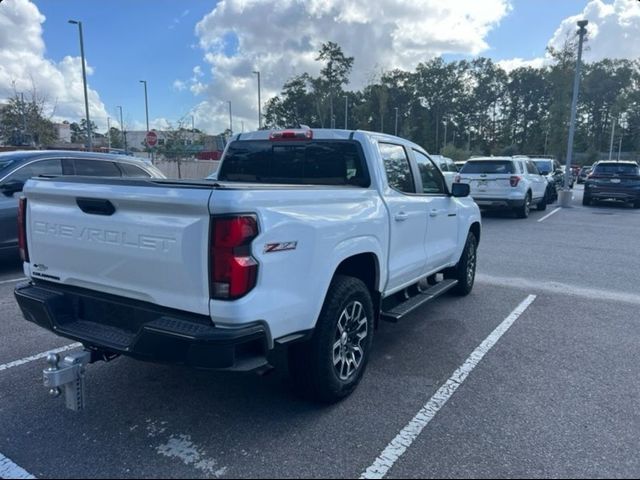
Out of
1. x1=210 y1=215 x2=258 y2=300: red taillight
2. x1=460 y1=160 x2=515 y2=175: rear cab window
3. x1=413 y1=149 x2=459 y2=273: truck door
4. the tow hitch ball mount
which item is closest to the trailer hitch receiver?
the tow hitch ball mount

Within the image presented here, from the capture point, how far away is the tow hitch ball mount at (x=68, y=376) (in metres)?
2.79

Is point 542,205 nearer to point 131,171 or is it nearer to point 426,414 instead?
point 131,171

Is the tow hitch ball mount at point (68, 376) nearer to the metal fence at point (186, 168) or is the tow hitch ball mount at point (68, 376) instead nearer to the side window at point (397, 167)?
the side window at point (397, 167)

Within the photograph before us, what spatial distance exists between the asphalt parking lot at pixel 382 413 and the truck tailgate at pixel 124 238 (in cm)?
90

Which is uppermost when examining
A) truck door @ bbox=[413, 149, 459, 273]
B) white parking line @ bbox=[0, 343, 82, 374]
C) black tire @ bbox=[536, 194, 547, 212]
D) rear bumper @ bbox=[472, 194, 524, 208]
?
truck door @ bbox=[413, 149, 459, 273]

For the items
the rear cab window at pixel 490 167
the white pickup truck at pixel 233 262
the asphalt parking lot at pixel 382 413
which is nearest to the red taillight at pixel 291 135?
the white pickup truck at pixel 233 262

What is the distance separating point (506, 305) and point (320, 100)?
5962cm

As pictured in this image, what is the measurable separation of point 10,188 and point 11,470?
18.0 ft

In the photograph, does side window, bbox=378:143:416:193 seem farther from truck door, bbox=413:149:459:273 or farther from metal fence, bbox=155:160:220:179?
metal fence, bbox=155:160:220:179

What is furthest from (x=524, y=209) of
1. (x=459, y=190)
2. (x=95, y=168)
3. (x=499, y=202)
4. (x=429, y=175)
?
(x=95, y=168)

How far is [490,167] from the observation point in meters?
14.6

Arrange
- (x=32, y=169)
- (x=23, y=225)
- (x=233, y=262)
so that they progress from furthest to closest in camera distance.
Answer: (x=32, y=169) < (x=23, y=225) < (x=233, y=262)

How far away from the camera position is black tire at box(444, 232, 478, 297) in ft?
20.1

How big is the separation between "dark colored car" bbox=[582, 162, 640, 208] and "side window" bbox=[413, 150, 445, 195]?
1523 cm
